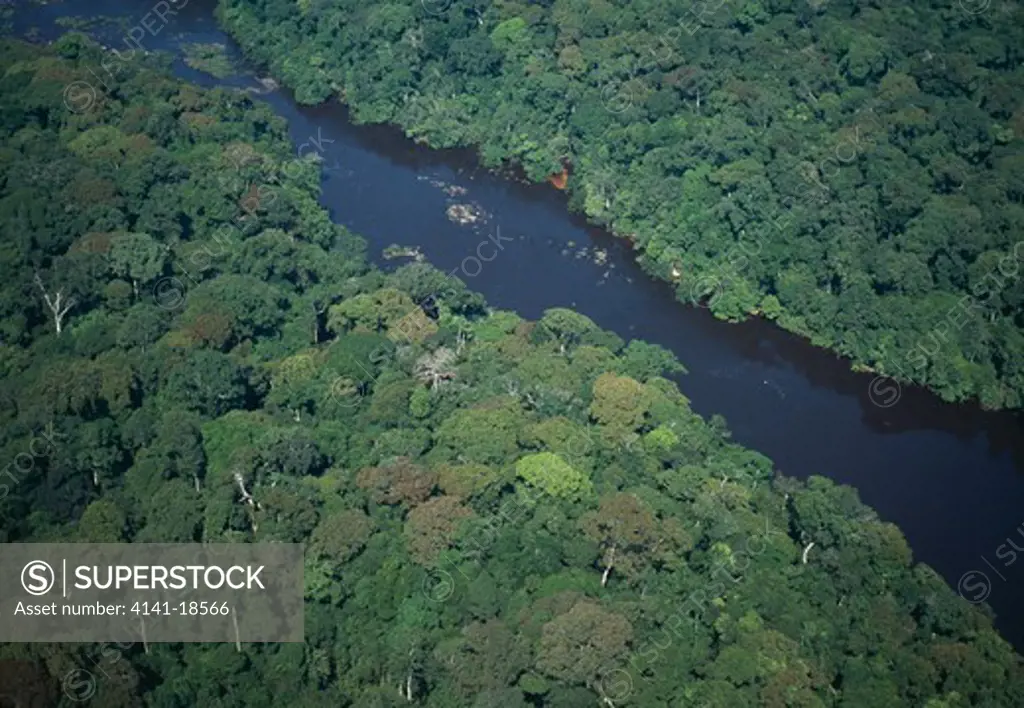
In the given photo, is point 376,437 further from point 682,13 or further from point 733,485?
point 682,13

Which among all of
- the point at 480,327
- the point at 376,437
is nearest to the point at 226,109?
the point at 480,327
